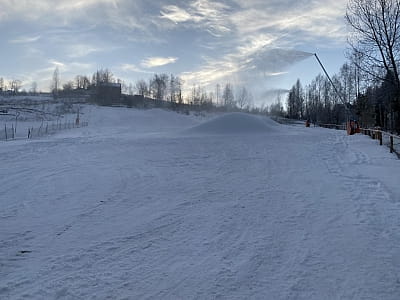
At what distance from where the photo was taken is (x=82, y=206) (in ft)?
27.5

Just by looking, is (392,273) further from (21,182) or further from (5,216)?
(21,182)

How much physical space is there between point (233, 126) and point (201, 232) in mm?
26326

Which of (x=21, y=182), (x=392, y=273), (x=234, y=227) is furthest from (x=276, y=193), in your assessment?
(x=21, y=182)

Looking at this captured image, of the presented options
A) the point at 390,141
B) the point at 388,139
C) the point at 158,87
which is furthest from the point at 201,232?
the point at 158,87

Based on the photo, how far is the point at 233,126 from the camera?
Answer: 32.5 metres

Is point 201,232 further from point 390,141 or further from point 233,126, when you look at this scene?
point 233,126

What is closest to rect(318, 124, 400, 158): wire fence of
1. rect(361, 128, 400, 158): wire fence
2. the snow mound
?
rect(361, 128, 400, 158): wire fence

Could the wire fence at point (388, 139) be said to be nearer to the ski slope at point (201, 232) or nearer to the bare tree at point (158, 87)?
the ski slope at point (201, 232)

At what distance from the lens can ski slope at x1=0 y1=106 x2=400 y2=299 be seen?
14.8 ft

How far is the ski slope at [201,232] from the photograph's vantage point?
14.8 ft

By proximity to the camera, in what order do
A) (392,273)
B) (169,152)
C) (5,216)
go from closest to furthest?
(392,273), (5,216), (169,152)

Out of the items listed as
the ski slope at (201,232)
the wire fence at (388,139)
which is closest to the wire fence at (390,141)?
the wire fence at (388,139)

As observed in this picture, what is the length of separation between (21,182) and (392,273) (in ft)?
33.8

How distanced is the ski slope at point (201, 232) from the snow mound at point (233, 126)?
18.0 meters
